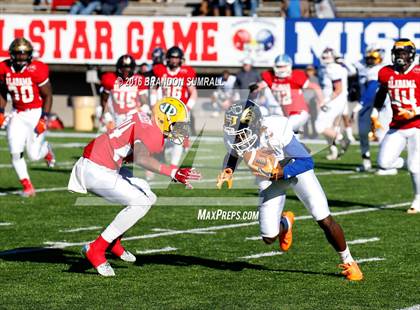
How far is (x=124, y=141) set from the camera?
25.5 ft

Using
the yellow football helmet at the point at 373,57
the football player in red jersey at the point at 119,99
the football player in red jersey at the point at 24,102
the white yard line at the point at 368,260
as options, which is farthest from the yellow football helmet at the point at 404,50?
the yellow football helmet at the point at 373,57

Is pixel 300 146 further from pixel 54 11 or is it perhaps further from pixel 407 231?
pixel 54 11

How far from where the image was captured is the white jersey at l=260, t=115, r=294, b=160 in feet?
25.3

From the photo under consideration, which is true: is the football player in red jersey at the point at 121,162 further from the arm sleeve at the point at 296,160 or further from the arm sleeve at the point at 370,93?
the arm sleeve at the point at 370,93

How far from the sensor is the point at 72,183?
25.9 ft

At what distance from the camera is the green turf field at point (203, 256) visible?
7121 millimetres

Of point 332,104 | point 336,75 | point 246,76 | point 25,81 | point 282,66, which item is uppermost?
point 25,81

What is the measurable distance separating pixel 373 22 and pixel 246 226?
40.7 feet

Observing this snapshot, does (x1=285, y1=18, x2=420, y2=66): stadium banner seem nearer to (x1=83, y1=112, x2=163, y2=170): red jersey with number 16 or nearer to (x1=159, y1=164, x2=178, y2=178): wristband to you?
(x1=83, y1=112, x2=163, y2=170): red jersey with number 16

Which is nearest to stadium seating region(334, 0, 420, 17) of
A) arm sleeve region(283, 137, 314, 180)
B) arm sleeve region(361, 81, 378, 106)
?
arm sleeve region(361, 81, 378, 106)

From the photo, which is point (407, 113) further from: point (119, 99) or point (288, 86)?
point (119, 99)

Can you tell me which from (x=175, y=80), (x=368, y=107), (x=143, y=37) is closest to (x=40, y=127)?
(x=175, y=80)

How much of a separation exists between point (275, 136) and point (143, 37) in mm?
15620

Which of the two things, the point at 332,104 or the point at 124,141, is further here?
the point at 332,104
